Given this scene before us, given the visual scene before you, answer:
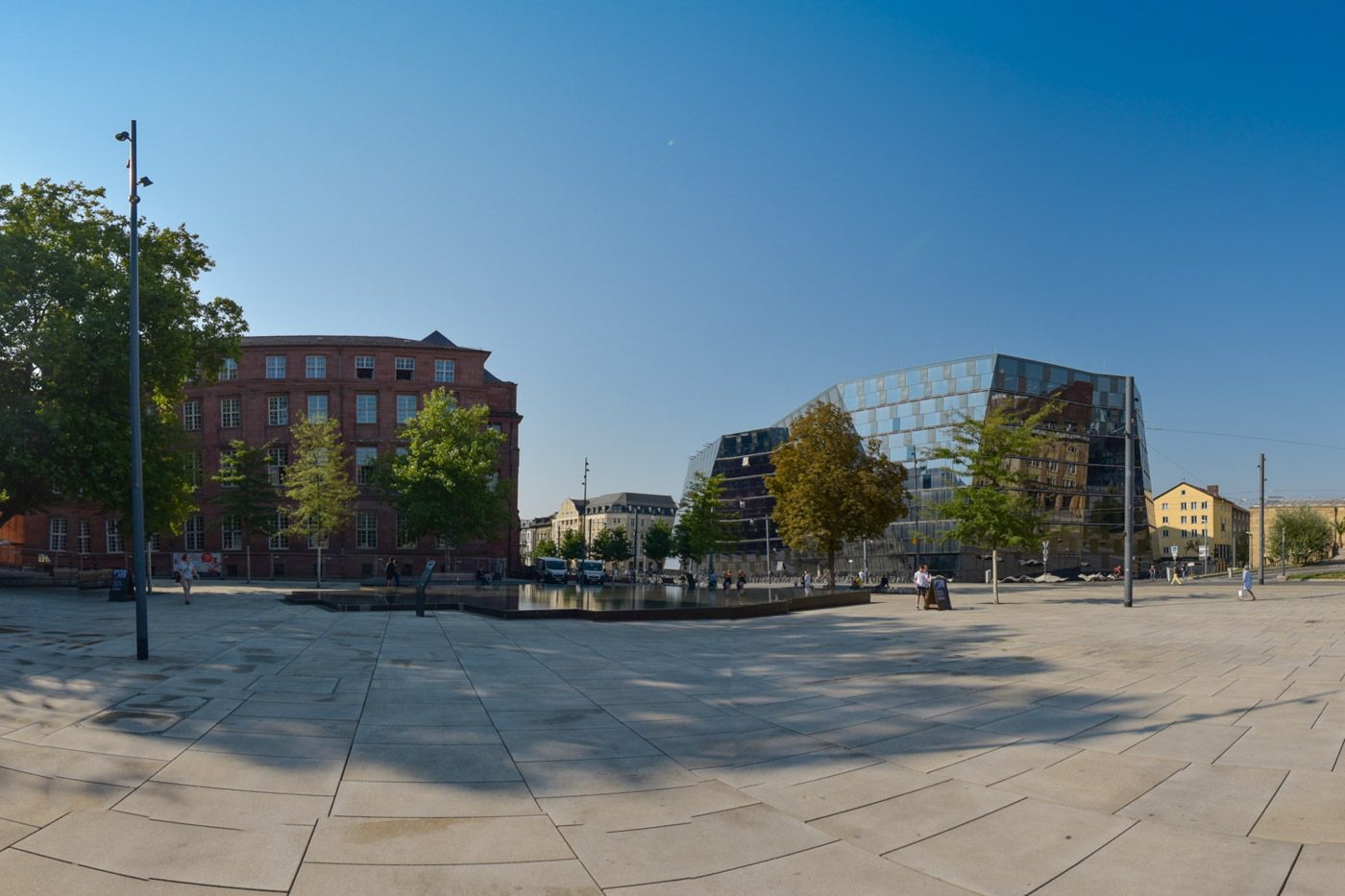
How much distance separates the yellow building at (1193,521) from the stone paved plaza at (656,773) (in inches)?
5756

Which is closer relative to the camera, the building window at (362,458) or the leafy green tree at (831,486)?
the leafy green tree at (831,486)

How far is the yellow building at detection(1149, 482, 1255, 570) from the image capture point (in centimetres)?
13729

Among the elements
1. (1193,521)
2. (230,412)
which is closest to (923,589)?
(230,412)

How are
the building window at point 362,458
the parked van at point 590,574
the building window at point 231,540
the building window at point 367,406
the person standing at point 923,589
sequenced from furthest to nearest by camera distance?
the building window at point 367,406 → the building window at point 362,458 → the building window at point 231,540 → the parked van at point 590,574 → the person standing at point 923,589

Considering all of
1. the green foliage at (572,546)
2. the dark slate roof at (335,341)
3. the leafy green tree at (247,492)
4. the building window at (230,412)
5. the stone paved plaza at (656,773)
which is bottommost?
the green foliage at (572,546)

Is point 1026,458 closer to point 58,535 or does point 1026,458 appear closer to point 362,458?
point 362,458

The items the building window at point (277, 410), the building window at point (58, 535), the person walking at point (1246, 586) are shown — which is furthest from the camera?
the building window at point (277, 410)

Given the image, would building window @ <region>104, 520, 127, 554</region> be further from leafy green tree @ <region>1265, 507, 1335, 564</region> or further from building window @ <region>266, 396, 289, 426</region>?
leafy green tree @ <region>1265, 507, 1335, 564</region>

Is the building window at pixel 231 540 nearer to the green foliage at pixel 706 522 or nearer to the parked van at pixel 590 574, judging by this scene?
the parked van at pixel 590 574

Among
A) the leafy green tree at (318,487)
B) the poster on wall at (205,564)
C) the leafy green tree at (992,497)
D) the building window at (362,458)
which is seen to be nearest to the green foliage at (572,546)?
the building window at (362,458)

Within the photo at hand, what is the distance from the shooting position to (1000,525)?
109ft

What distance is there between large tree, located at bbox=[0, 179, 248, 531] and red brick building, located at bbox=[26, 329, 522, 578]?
28.1 metres

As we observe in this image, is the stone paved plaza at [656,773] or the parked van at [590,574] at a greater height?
the stone paved plaza at [656,773]

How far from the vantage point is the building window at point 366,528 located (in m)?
59.8
